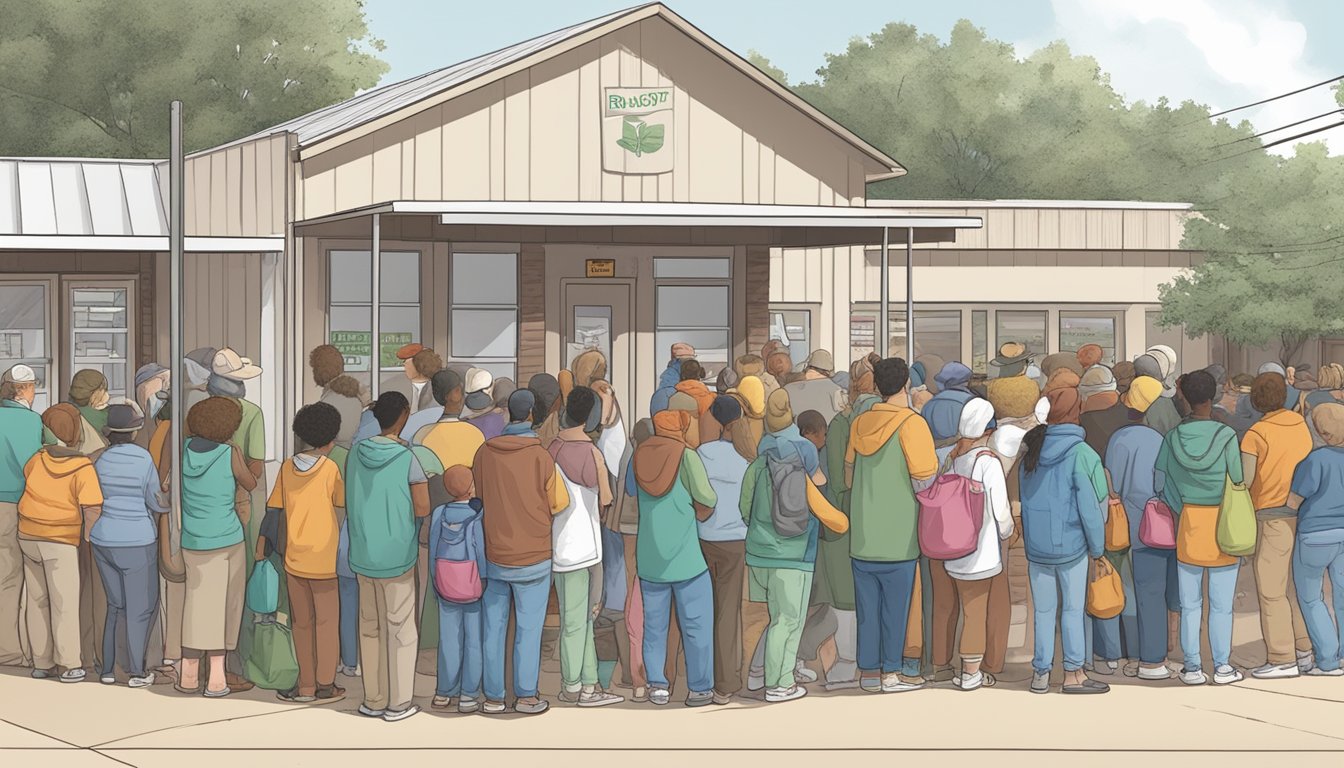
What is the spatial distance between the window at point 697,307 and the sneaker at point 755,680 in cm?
1111

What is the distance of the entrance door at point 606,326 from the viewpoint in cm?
2075

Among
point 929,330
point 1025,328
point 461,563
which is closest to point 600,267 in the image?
point 929,330

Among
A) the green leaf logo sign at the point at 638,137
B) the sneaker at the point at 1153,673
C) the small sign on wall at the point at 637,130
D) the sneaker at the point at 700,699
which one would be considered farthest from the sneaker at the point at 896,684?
the green leaf logo sign at the point at 638,137

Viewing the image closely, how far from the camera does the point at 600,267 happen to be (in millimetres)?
20797

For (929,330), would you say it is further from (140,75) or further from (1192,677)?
(140,75)

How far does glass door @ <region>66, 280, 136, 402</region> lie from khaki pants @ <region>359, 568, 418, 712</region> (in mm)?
12618

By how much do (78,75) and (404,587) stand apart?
1945 inches

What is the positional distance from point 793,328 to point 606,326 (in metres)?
5.34

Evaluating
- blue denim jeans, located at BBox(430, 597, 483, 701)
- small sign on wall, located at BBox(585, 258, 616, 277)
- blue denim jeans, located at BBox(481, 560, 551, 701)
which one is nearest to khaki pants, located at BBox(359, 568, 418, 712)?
blue denim jeans, located at BBox(430, 597, 483, 701)

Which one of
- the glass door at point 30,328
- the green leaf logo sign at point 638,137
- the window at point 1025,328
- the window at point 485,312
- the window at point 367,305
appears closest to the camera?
the window at point 367,305

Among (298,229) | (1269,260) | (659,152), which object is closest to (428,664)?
(298,229)

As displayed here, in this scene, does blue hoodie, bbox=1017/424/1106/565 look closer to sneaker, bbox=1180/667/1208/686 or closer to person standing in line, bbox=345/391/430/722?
sneaker, bbox=1180/667/1208/686

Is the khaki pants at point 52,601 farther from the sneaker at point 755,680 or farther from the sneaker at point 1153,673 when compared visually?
the sneaker at point 1153,673

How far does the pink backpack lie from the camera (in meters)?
9.88
